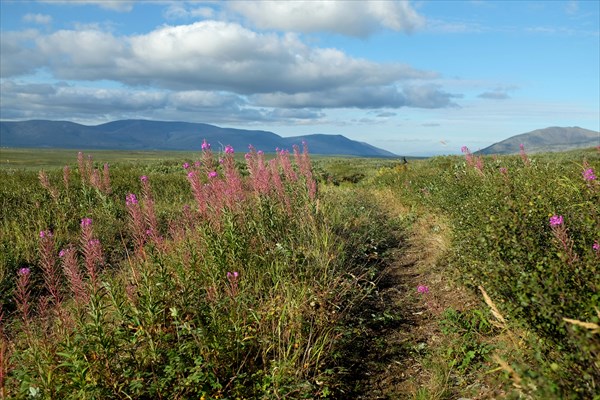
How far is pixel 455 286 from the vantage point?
17.8 feet

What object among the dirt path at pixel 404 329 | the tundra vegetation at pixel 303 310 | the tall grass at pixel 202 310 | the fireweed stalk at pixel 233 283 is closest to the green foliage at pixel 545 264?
the tundra vegetation at pixel 303 310

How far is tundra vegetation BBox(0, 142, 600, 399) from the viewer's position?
3.04 meters

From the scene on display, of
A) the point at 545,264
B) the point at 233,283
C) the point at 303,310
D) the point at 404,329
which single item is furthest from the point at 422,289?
the point at 233,283

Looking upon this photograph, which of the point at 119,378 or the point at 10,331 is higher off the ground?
the point at 119,378

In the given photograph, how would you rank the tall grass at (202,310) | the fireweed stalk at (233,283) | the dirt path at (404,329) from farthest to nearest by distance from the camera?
the fireweed stalk at (233,283) < the dirt path at (404,329) < the tall grass at (202,310)

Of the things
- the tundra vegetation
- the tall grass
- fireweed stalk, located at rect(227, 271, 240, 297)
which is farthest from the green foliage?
fireweed stalk, located at rect(227, 271, 240, 297)

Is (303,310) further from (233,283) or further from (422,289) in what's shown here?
(422,289)

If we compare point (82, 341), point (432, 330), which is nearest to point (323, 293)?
point (432, 330)

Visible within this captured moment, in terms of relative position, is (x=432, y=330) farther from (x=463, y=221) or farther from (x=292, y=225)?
(x=292, y=225)

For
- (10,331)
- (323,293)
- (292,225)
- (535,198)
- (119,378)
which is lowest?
(10,331)

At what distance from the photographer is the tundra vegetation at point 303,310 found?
120 inches

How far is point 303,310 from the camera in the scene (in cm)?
416

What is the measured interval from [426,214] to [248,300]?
6.55 m

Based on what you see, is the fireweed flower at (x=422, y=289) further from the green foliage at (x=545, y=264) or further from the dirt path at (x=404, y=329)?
the green foliage at (x=545, y=264)
